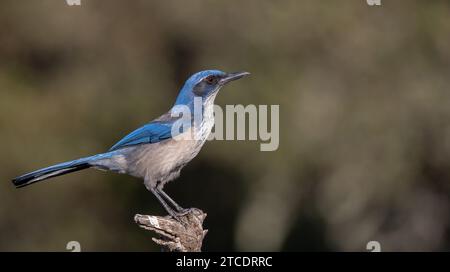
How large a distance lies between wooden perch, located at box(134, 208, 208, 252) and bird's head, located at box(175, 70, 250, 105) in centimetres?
123

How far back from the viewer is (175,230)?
6484 millimetres

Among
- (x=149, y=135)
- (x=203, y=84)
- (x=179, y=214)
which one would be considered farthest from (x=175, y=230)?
(x=203, y=84)

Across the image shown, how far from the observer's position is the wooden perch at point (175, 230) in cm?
639

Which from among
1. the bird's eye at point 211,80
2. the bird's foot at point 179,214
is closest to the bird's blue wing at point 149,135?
the bird's eye at point 211,80

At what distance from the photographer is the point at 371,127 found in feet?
30.7

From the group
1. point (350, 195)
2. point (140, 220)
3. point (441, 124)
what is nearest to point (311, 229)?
point (350, 195)

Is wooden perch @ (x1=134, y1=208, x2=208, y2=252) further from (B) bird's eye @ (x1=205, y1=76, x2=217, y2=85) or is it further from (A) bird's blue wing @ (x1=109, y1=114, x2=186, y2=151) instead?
(B) bird's eye @ (x1=205, y1=76, x2=217, y2=85)

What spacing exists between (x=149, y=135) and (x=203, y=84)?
28.7 inches

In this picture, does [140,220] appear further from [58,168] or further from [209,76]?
[209,76]

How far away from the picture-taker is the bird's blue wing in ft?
22.9

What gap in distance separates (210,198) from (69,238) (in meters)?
1.78

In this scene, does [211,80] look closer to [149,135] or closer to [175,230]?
[149,135]

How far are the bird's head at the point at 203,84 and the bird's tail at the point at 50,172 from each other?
1077 millimetres

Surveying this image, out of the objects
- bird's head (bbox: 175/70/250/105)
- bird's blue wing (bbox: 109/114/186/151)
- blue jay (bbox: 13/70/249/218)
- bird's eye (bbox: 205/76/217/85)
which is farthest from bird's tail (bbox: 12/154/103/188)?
bird's eye (bbox: 205/76/217/85)
